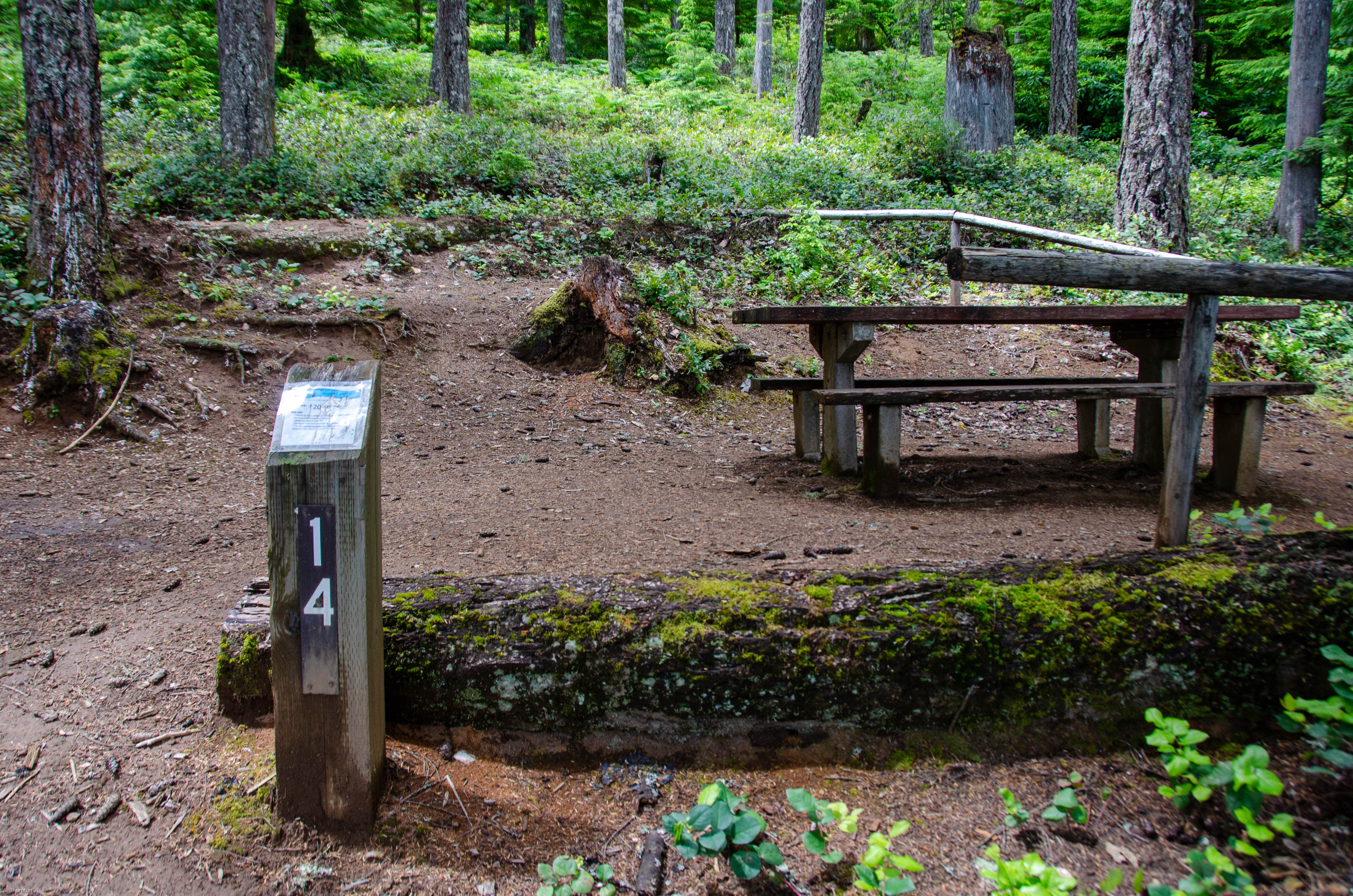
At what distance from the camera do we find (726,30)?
77.1ft

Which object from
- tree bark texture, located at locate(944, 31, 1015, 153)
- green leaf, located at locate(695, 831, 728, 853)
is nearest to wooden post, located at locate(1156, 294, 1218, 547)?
green leaf, located at locate(695, 831, 728, 853)

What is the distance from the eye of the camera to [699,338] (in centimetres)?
748

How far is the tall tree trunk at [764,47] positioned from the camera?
2150cm

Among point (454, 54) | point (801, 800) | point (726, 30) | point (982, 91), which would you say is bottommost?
point (801, 800)

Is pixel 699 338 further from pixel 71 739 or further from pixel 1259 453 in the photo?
pixel 71 739

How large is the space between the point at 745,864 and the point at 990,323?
3.41 metres

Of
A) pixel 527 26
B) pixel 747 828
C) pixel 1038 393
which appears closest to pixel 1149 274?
pixel 1038 393

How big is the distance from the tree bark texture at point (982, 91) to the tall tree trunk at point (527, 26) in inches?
655

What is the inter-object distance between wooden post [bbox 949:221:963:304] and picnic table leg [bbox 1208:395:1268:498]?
2.87 meters

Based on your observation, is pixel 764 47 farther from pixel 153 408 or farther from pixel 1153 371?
pixel 153 408

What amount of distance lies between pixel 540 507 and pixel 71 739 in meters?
2.42

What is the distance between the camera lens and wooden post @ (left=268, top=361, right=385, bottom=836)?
1.90 meters

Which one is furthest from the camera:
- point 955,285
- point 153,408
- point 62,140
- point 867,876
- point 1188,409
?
point 955,285

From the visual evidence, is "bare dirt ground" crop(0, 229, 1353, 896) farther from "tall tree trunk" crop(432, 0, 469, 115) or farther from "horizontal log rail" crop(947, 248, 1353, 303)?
"tall tree trunk" crop(432, 0, 469, 115)
